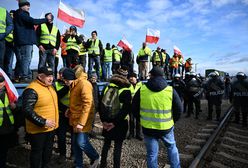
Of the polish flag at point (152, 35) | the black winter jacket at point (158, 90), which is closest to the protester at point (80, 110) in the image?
the black winter jacket at point (158, 90)

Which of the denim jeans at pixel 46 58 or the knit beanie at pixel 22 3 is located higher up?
the knit beanie at pixel 22 3

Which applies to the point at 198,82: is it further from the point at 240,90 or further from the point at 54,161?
the point at 54,161

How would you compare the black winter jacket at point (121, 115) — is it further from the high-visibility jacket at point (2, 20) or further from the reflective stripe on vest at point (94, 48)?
the reflective stripe on vest at point (94, 48)

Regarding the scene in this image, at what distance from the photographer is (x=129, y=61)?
42.3 feet

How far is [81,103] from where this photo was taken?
167 inches

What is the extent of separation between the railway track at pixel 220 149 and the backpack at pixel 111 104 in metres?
1.90

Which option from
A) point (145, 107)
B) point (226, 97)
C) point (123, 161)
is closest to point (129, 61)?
point (123, 161)

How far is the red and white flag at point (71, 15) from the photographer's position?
833 centimetres

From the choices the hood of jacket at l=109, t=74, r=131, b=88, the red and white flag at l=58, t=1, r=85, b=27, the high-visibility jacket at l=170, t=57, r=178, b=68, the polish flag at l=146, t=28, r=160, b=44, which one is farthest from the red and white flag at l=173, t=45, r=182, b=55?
the hood of jacket at l=109, t=74, r=131, b=88

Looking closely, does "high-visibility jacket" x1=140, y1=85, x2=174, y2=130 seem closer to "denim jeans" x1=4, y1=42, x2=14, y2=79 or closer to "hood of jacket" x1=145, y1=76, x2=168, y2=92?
"hood of jacket" x1=145, y1=76, x2=168, y2=92

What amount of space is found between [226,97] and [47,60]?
18.4 meters

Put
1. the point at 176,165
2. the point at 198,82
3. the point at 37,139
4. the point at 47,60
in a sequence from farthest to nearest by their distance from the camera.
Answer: the point at 198,82 → the point at 47,60 → the point at 176,165 → the point at 37,139

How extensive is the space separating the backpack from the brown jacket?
0.26 meters

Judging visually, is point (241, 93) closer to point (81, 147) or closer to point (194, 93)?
point (194, 93)
